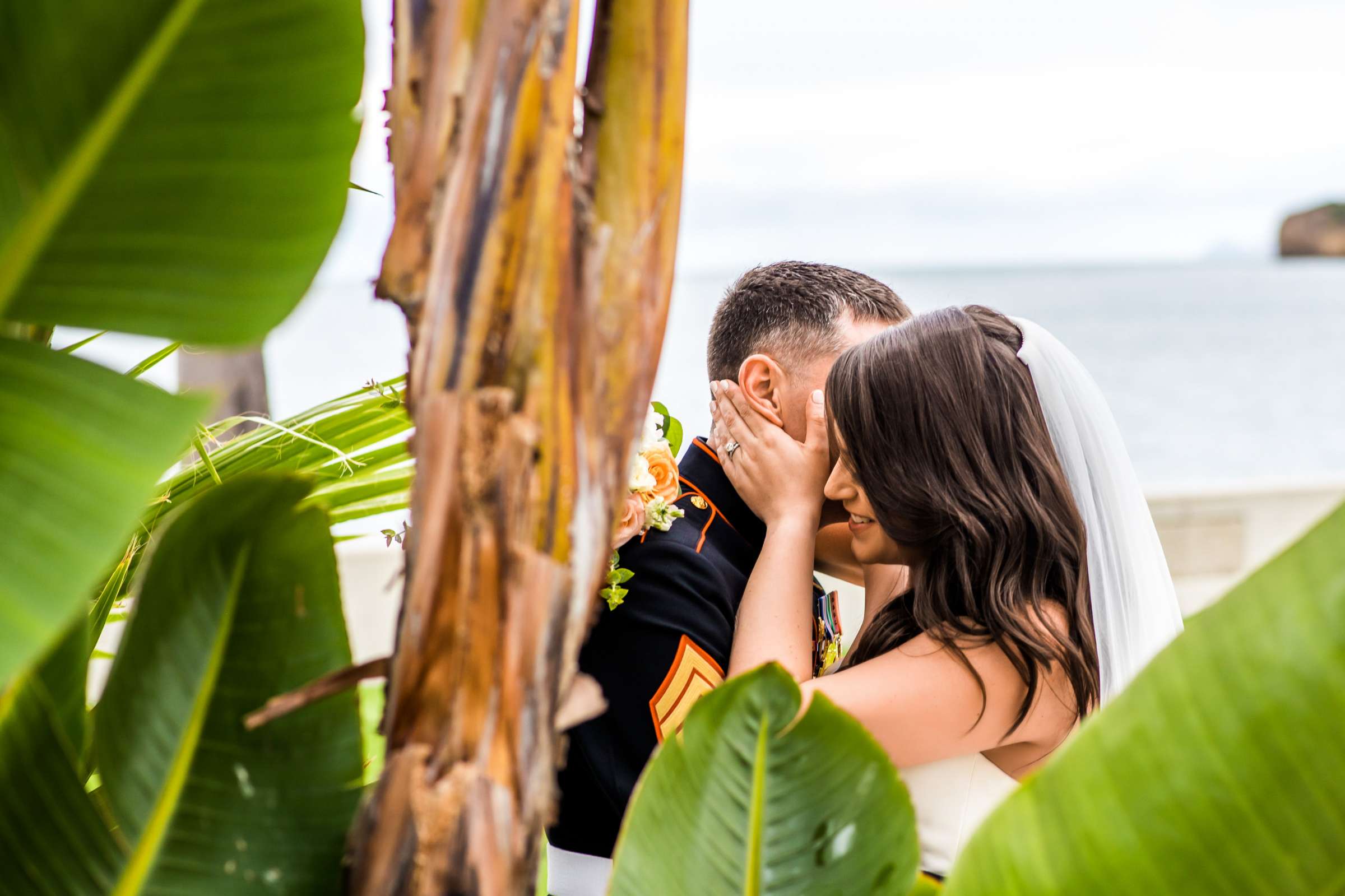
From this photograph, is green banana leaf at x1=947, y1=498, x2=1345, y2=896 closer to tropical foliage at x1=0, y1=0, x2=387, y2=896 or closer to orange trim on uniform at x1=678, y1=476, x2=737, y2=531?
tropical foliage at x1=0, y1=0, x2=387, y2=896

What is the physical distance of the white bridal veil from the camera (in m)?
1.58

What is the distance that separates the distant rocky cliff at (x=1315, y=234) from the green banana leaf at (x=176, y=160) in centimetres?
2880

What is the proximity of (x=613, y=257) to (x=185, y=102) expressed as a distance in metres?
0.29

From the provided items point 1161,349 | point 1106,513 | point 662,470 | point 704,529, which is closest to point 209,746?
point 662,470

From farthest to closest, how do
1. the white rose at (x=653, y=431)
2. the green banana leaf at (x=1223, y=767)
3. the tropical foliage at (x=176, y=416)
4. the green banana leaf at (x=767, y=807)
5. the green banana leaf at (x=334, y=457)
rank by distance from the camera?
1. the white rose at (x=653, y=431)
2. the green banana leaf at (x=334, y=457)
3. the green banana leaf at (x=767, y=807)
4. the tropical foliage at (x=176, y=416)
5. the green banana leaf at (x=1223, y=767)

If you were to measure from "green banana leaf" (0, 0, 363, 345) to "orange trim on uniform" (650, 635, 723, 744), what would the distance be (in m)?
0.97

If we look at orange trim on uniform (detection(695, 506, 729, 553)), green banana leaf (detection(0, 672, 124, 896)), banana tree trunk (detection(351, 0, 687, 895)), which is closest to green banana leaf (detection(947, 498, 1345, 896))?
banana tree trunk (detection(351, 0, 687, 895))

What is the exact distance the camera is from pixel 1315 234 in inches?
975

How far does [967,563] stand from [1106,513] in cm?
38

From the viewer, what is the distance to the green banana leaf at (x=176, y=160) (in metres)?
0.55

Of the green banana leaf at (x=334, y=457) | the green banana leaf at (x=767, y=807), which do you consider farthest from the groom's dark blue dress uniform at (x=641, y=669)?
the green banana leaf at (x=767, y=807)

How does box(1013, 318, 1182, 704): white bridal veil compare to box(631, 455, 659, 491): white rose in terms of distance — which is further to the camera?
box(1013, 318, 1182, 704): white bridal veil

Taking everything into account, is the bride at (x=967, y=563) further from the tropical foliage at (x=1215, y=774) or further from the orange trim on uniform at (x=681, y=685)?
the tropical foliage at (x=1215, y=774)

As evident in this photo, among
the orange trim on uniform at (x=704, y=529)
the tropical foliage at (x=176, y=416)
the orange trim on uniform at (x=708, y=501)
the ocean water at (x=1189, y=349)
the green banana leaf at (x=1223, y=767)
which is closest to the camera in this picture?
the green banana leaf at (x=1223, y=767)
